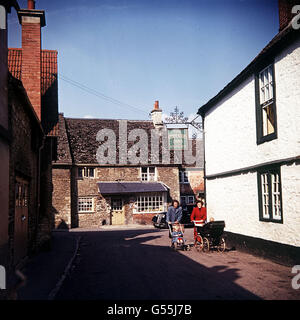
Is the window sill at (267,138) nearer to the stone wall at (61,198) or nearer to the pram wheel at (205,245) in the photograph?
the pram wheel at (205,245)

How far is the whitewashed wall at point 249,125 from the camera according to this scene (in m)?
10.7

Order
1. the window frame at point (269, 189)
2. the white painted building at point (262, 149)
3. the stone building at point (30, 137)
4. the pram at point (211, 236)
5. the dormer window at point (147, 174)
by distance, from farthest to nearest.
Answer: the dormer window at point (147, 174), the pram at point (211, 236), the window frame at point (269, 189), the white painted building at point (262, 149), the stone building at point (30, 137)

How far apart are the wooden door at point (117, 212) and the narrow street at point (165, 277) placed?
19808 mm

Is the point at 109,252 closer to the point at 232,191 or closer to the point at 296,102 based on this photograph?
the point at 232,191

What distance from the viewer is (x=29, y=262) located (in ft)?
40.9

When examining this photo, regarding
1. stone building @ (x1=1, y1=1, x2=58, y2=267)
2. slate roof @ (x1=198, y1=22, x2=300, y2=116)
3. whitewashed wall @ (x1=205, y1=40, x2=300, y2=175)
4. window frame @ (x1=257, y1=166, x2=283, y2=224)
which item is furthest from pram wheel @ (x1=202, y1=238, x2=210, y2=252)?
stone building @ (x1=1, y1=1, x2=58, y2=267)

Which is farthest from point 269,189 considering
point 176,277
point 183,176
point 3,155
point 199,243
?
point 183,176

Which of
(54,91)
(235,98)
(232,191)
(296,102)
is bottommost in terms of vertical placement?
(232,191)

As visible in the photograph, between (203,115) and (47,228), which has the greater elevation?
(203,115)

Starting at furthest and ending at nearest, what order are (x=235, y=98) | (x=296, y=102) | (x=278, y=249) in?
1. (x=235, y=98)
2. (x=278, y=249)
3. (x=296, y=102)

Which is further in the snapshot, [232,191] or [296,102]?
[232,191]

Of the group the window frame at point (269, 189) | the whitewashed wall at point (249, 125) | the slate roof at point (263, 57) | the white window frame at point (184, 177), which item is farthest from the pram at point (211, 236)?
the white window frame at point (184, 177)
